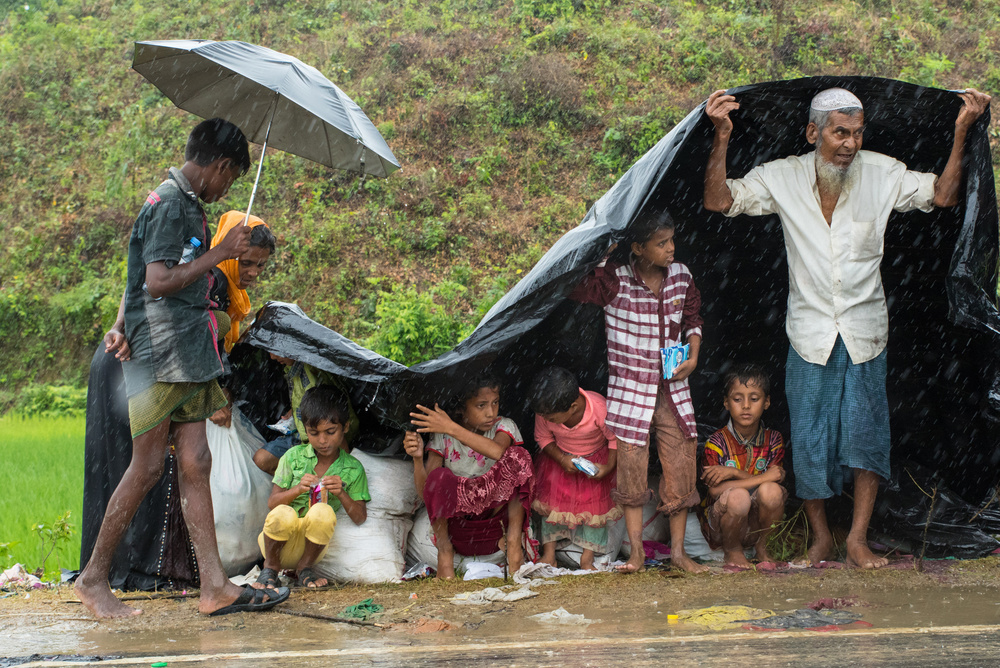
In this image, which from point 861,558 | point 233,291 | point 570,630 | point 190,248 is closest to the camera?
point 570,630

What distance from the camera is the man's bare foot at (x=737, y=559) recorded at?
4.13 meters

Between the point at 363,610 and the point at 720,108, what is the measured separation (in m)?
2.61

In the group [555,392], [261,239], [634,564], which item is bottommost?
[634,564]

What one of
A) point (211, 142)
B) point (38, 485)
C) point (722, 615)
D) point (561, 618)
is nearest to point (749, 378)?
point (722, 615)

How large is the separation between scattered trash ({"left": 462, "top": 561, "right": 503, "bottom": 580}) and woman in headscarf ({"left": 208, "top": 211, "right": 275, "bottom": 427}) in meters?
Result: 1.41

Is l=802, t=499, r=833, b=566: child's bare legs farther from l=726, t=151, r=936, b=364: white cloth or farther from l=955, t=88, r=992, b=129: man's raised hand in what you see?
l=955, t=88, r=992, b=129: man's raised hand

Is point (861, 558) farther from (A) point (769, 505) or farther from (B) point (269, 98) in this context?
(B) point (269, 98)

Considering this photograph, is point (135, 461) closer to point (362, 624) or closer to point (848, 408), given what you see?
point (362, 624)

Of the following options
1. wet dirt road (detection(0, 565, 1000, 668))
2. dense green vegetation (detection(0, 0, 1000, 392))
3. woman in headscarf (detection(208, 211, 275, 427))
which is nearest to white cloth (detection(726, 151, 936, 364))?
wet dirt road (detection(0, 565, 1000, 668))

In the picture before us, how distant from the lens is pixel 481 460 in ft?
14.0

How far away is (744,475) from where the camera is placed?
4262 mm

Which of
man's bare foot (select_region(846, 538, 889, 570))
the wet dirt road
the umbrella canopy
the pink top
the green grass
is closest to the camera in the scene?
the wet dirt road

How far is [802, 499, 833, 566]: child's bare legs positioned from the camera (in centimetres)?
419

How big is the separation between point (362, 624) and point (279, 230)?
873 cm
